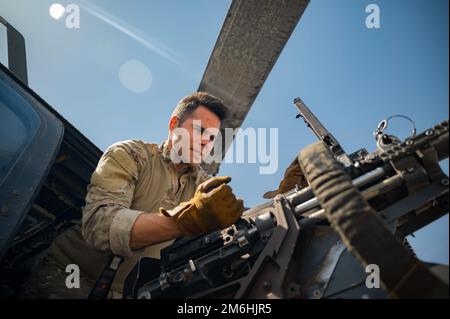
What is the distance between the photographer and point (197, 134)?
2623 mm

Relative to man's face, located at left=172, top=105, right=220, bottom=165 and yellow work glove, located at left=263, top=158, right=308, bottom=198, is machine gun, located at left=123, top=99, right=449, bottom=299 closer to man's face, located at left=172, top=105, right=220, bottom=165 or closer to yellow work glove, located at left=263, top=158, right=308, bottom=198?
yellow work glove, located at left=263, top=158, right=308, bottom=198

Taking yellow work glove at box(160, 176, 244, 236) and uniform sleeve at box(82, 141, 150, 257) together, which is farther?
uniform sleeve at box(82, 141, 150, 257)

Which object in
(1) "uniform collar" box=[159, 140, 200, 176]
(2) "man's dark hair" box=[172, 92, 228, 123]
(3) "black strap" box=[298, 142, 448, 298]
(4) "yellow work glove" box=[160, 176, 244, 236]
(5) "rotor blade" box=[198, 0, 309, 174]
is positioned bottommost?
(3) "black strap" box=[298, 142, 448, 298]

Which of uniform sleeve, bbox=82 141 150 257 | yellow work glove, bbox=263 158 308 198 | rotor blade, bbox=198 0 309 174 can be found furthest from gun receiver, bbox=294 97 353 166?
uniform sleeve, bbox=82 141 150 257

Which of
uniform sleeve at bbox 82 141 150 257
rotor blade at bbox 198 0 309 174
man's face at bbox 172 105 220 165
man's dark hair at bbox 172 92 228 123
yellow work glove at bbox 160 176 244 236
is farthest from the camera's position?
man's dark hair at bbox 172 92 228 123

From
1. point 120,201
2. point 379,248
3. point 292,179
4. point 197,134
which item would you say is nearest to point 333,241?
point 379,248

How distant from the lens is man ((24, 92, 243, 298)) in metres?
1.64

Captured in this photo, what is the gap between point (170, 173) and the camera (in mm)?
2529

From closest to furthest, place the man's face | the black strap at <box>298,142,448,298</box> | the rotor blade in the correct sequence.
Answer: the black strap at <box>298,142,448,298</box>, the rotor blade, the man's face

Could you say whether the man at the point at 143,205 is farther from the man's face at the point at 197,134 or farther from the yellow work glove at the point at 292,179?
the yellow work glove at the point at 292,179

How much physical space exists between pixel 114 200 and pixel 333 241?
139 cm

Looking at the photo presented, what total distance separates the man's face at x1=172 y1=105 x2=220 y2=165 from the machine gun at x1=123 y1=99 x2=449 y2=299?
962 mm

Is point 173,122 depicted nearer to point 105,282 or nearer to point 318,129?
point 318,129

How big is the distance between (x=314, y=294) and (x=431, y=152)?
30.8 inches
